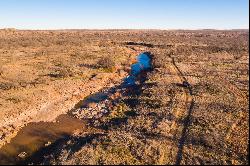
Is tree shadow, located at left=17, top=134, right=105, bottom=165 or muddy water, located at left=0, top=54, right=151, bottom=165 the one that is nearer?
tree shadow, located at left=17, top=134, right=105, bottom=165

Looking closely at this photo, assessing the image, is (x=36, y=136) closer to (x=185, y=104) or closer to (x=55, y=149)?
(x=55, y=149)

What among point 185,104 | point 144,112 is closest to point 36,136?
point 144,112

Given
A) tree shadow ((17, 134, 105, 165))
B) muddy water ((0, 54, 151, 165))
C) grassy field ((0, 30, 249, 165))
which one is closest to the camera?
grassy field ((0, 30, 249, 165))

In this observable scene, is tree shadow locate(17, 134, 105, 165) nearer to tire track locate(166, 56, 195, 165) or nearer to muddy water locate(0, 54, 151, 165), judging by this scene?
muddy water locate(0, 54, 151, 165)

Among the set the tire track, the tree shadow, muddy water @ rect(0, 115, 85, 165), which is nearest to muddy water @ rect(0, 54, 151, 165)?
muddy water @ rect(0, 115, 85, 165)

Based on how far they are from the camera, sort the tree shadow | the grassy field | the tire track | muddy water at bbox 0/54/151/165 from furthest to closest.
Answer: muddy water at bbox 0/54/151/165 → the tree shadow → the tire track → the grassy field

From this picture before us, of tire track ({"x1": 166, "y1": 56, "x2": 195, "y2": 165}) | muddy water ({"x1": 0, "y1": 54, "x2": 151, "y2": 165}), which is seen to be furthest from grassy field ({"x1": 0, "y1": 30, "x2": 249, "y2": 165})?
muddy water ({"x1": 0, "y1": 54, "x2": 151, "y2": 165})

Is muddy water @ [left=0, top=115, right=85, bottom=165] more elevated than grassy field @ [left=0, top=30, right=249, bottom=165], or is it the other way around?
grassy field @ [left=0, top=30, right=249, bottom=165]

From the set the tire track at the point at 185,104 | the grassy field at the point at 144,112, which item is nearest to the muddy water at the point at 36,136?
the grassy field at the point at 144,112

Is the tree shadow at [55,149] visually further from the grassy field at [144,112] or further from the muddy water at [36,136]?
the muddy water at [36,136]
